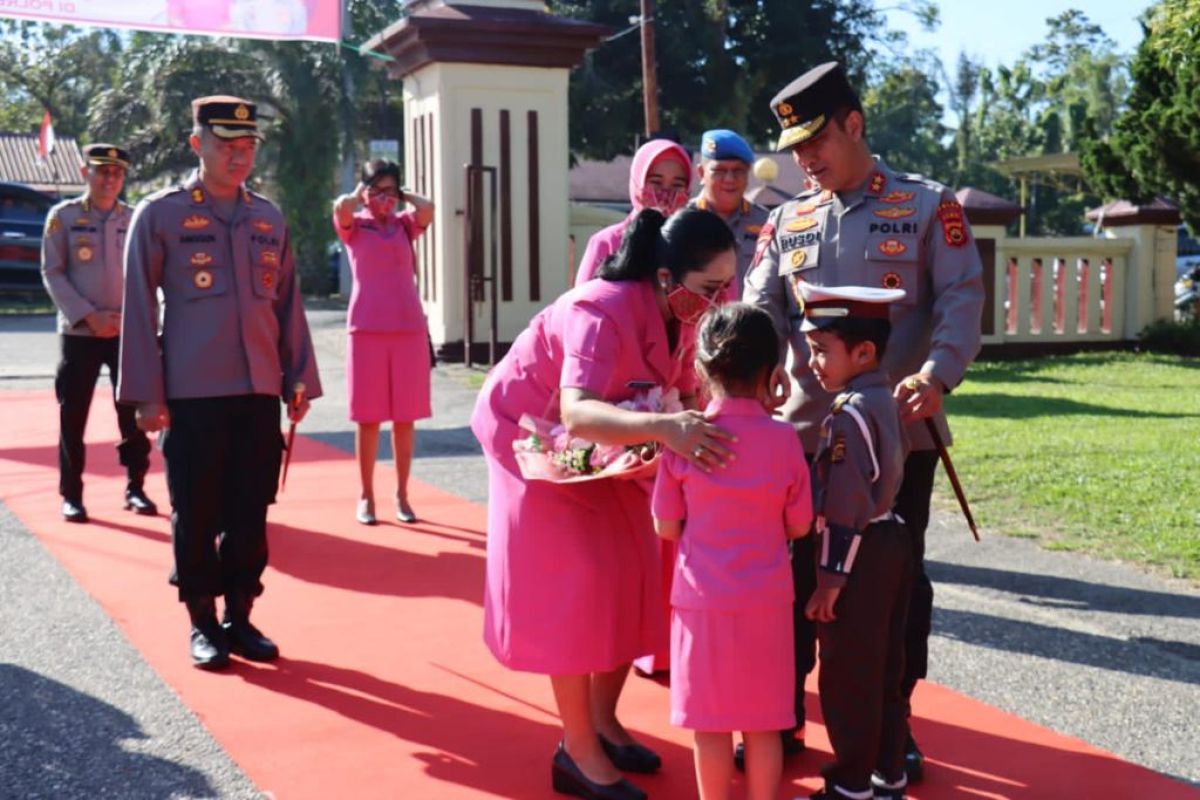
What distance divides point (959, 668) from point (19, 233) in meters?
23.2

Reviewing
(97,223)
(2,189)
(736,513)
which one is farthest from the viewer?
(2,189)

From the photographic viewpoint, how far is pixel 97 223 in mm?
7816

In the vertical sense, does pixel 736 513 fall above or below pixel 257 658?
above

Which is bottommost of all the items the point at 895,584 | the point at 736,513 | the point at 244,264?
the point at 895,584

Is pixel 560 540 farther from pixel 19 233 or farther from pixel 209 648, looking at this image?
pixel 19 233

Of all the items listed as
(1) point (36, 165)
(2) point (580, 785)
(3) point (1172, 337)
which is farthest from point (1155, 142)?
(1) point (36, 165)

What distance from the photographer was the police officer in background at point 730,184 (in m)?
5.44

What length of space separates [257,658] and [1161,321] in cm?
1502

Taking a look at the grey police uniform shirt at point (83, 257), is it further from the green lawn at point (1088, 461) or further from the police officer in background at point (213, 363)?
the green lawn at point (1088, 461)

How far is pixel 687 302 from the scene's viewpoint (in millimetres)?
3574

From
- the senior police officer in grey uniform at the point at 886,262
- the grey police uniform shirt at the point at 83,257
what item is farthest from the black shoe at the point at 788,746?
the grey police uniform shirt at the point at 83,257

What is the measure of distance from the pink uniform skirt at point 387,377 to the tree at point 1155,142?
8.95 meters

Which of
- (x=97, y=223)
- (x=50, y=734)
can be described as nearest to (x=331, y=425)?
(x=97, y=223)

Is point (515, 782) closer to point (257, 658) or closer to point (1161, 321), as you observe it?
point (257, 658)
